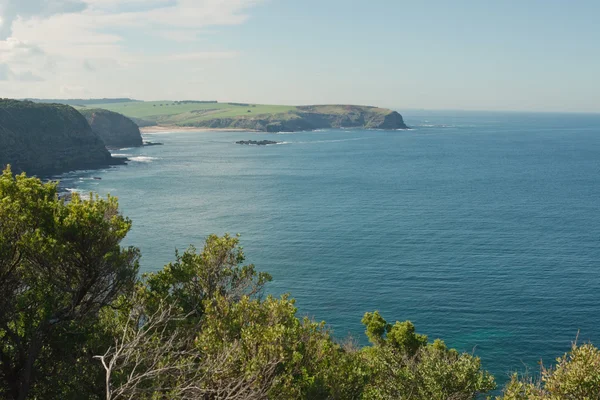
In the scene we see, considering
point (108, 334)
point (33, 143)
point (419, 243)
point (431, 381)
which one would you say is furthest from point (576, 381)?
point (33, 143)

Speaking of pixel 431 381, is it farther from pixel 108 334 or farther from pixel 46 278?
pixel 46 278

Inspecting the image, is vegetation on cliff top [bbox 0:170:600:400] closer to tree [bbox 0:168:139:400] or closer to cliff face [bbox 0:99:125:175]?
tree [bbox 0:168:139:400]

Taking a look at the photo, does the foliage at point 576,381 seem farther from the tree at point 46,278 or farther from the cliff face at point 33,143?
the cliff face at point 33,143

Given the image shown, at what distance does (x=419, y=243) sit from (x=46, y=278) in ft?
271

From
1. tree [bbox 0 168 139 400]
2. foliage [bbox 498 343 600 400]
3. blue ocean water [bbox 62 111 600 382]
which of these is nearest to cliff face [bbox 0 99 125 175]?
blue ocean water [bbox 62 111 600 382]

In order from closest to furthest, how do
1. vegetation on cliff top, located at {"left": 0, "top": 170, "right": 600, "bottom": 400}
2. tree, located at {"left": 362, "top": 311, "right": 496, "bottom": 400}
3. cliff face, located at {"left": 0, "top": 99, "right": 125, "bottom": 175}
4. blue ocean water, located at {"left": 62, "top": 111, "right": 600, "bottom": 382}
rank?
vegetation on cliff top, located at {"left": 0, "top": 170, "right": 600, "bottom": 400} → tree, located at {"left": 362, "top": 311, "right": 496, "bottom": 400} → blue ocean water, located at {"left": 62, "top": 111, "right": 600, "bottom": 382} → cliff face, located at {"left": 0, "top": 99, "right": 125, "bottom": 175}

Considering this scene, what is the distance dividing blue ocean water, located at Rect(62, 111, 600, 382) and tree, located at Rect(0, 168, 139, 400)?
44.8 meters

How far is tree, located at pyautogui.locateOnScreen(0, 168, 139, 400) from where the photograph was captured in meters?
24.2

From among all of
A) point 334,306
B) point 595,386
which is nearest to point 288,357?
point 595,386

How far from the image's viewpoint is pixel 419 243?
99750 mm

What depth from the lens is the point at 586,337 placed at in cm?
6353

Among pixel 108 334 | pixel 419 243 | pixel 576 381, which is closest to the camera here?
pixel 576 381

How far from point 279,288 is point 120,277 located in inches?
2076

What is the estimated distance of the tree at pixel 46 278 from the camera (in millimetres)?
24188
